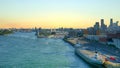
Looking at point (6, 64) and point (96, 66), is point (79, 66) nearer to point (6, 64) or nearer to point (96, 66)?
point (96, 66)

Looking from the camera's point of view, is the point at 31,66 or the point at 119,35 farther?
the point at 119,35

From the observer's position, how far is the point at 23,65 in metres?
33.7

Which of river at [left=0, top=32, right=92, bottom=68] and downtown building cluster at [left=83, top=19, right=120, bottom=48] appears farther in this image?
downtown building cluster at [left=83, top=19, right=120, bottom=48]

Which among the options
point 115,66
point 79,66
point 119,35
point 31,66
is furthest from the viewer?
point 119,35

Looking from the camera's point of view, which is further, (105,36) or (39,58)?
(105,36)

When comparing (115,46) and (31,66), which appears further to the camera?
(115,46)

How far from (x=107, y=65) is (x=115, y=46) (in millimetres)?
26729

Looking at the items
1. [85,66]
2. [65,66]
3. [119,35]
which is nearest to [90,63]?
[85,66]

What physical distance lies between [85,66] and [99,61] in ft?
8.92

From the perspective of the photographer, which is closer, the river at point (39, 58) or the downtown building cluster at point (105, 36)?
the river at point (39, 58)

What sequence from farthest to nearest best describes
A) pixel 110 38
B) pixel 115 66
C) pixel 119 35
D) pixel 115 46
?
1. pixel 110 38
2. pixel 119 35
3. pixel 115 46
4. pixel 115 66

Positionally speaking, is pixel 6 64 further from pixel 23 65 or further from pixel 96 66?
pixel 96 66

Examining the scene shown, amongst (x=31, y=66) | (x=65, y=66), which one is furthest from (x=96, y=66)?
(x=31, y=66)

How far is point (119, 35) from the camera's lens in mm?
62844
